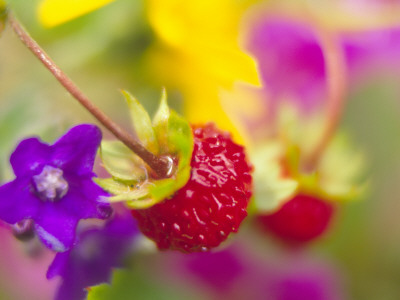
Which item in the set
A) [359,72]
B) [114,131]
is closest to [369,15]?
[359,72]

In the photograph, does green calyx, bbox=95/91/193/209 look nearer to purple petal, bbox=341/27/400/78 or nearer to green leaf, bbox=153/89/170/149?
green leaf, bbox=153/89/170/149

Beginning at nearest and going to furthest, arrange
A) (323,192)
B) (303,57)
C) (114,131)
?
(114,131), (323,192), (303,57)

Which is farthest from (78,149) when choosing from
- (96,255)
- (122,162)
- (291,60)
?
(291,60)

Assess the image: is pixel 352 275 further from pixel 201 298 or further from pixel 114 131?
pixel 114 131

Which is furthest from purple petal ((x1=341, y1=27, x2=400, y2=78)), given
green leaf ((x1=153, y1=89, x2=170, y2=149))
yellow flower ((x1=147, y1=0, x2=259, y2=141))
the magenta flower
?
green leaf ((x1=153, y1=89, x2=170, y2=149))

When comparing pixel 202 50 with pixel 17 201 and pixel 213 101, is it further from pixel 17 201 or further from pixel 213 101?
pixel 17 201

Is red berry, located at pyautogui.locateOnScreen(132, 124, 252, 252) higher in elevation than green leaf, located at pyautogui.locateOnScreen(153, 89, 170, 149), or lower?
lower
